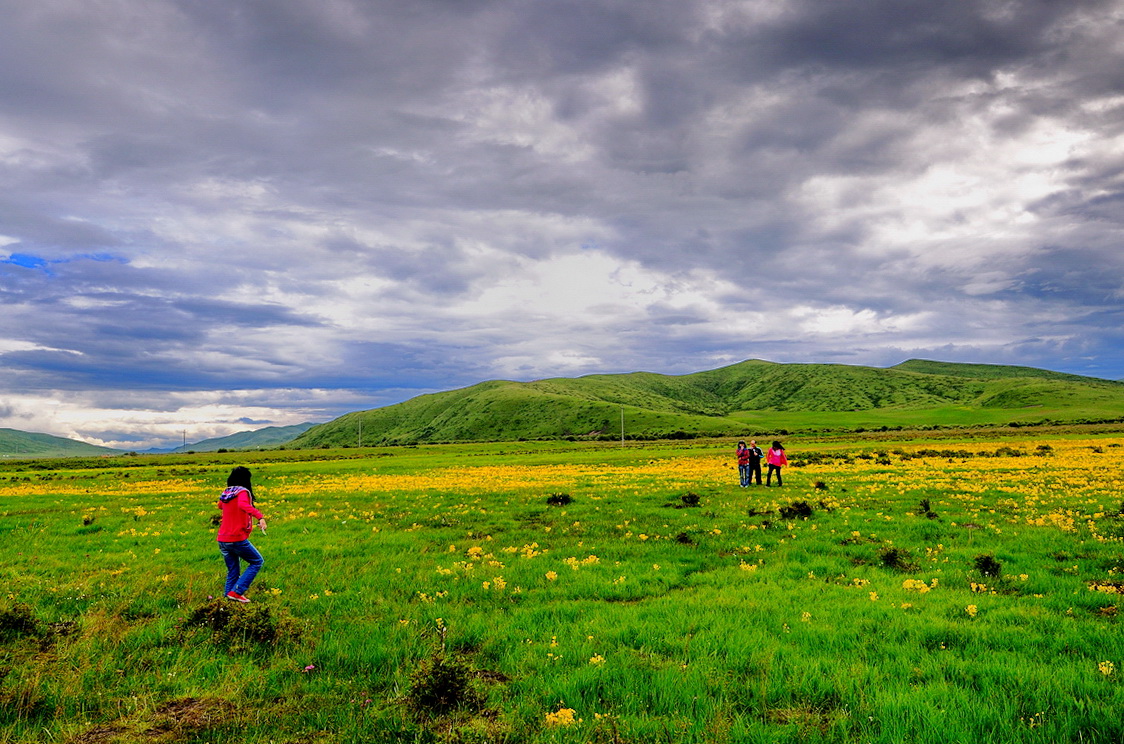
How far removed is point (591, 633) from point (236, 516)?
8739 millimetres

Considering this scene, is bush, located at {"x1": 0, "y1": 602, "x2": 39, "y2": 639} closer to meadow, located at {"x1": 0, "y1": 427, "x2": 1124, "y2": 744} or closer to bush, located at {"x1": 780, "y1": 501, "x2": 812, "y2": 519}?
meadow, located at {"x1": 0, "y1": 427, "x2": 1124, "y2": 744}

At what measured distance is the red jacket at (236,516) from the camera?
1228 cm

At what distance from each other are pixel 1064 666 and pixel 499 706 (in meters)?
8.18

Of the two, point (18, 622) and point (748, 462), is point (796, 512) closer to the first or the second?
point (748, 462)

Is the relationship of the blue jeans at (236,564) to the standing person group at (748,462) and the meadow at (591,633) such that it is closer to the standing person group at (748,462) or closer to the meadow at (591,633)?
the meadow at (591,633)

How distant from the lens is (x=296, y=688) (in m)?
7.85

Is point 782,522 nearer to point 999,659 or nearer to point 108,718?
point 999,659

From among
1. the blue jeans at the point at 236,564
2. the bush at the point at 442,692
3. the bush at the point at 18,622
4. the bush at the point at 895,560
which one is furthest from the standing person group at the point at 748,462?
the bush at the point at 18,622

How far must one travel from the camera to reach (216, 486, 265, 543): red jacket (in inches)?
484

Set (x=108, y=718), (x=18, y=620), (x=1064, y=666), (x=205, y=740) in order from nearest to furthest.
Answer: (x=205, y=740) → (x=108, y=718) → (x=1064, y=666) → (x=18, y=620)

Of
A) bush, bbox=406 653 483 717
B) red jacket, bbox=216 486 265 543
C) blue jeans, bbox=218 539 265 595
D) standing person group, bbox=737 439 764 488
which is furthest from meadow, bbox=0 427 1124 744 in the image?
standing person group, bbox=737 439 764 488

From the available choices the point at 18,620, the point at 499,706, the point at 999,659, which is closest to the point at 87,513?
the point at 18,620

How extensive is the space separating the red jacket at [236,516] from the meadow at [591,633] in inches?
65.7

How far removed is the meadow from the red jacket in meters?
1.67
